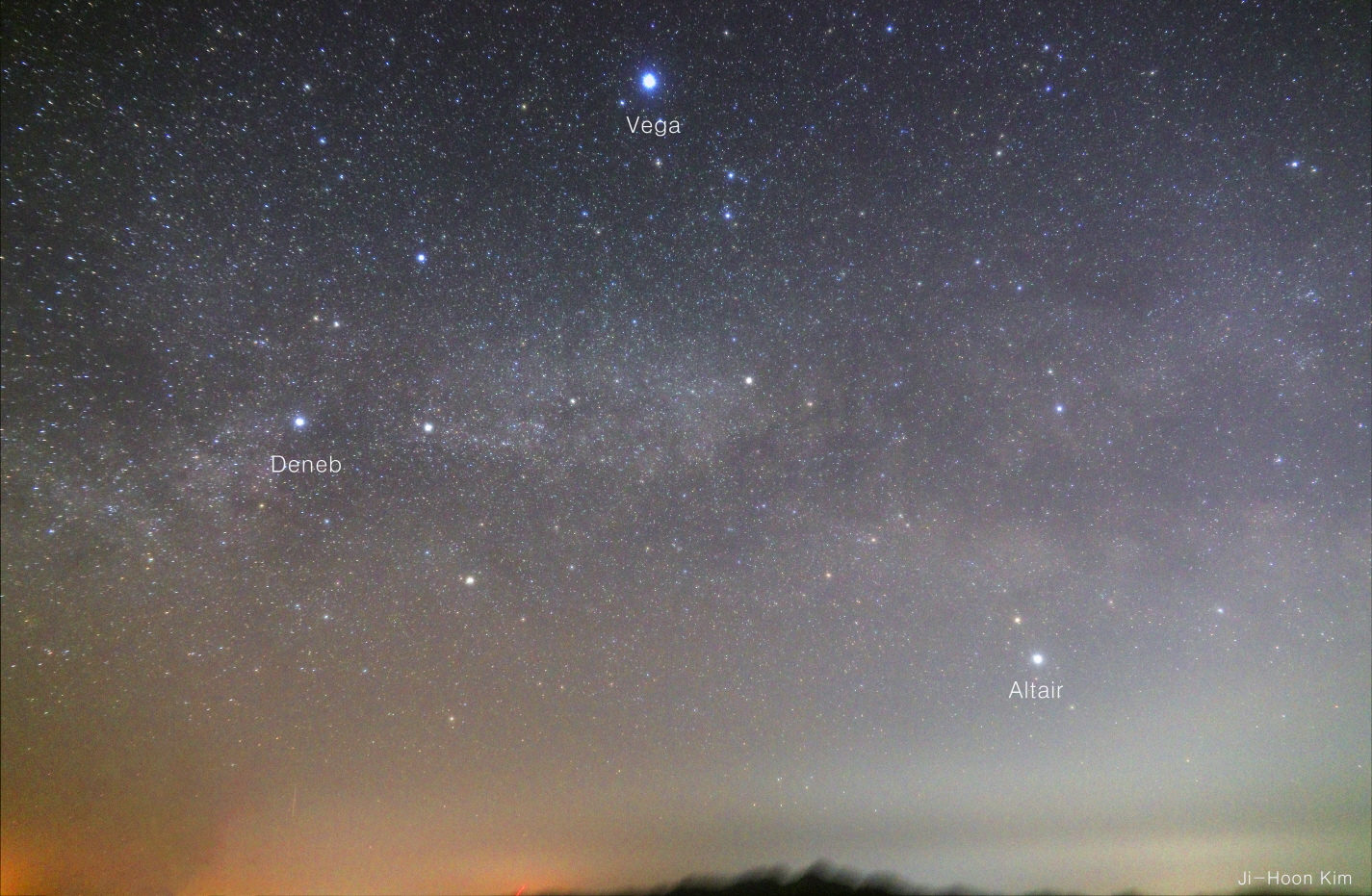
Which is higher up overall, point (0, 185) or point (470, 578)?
point (0, 185)

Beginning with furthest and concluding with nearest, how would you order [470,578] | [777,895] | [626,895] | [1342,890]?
[777,895] → [626,895] → [1342,890] → [470,578]

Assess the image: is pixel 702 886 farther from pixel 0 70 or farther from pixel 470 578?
pixel 0 70

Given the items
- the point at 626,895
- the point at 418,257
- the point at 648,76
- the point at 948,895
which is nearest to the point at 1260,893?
the point at 948,895

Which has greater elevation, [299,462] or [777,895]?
[299,462]

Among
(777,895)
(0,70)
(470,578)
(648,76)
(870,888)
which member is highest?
(648,76)

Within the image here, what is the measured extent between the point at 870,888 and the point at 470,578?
12.0 m

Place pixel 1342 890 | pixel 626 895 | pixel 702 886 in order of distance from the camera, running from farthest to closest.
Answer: pixel 702 886
pixel 626 895
pixel 1342 890

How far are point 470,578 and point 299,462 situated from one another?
2750mm

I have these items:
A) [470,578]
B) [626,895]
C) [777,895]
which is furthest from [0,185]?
[777,895]

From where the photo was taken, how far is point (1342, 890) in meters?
9.70

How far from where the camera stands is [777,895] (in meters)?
18.4

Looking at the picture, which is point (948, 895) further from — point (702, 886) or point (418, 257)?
point (418, 257)

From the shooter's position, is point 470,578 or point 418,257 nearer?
point 418,257

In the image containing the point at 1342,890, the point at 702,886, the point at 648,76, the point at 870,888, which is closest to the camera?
the point at 648,76
